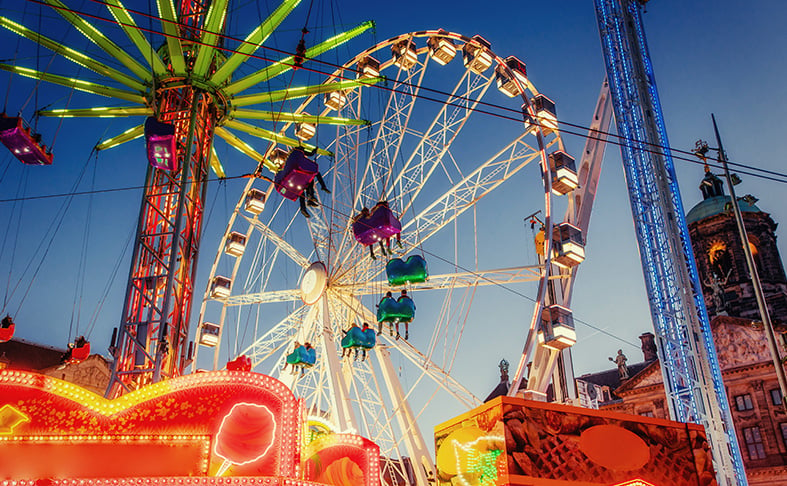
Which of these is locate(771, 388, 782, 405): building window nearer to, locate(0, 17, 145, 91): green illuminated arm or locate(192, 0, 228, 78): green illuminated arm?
locate(192, 0, 228, 78): green illuminated arm

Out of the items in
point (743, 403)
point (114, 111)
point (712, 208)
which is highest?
point (712, 208)

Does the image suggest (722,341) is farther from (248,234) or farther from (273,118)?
(273,118)

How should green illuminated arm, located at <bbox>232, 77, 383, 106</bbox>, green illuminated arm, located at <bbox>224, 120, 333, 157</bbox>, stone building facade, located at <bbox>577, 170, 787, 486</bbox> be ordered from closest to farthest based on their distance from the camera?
1. green illuminated arm, located at <bbox>232, 77, 383, 106</bbox>
2. green illuminated arm, located at <bbox>224, 120, 333, 157</bbox>
3. stone building facade, located at <bbox>577, 170, 787, 486</bbox>

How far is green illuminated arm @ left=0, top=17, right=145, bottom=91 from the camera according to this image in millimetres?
13117

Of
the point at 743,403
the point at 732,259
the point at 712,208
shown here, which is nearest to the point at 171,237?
the point at 743,403

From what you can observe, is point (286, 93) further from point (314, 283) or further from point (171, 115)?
point (314, 283)

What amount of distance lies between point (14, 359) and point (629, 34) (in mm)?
28966

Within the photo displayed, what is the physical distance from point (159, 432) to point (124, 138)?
1084cm

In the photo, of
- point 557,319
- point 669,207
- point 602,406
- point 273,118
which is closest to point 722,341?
point 602,406

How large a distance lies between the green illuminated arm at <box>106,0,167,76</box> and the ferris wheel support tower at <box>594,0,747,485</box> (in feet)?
35.0

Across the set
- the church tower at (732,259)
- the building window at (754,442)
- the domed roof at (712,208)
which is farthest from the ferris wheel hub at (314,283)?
the domed roof at (712,208)

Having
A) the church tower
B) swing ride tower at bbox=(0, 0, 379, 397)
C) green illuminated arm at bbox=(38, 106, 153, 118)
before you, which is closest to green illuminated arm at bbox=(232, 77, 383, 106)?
swing ride tower at bbox=(0, 0, 379, 397)

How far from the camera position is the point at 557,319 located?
14.9m

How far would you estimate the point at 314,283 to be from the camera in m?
18.6
